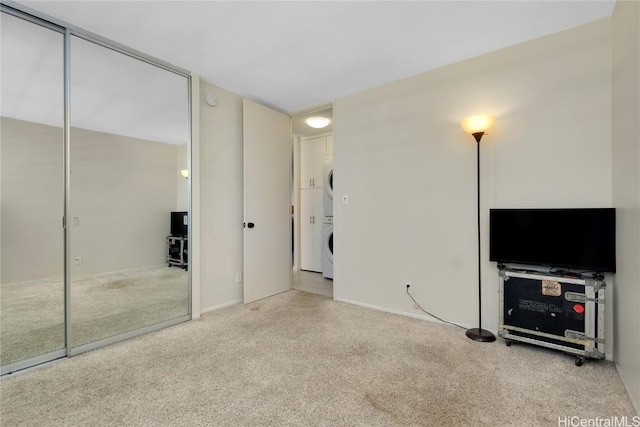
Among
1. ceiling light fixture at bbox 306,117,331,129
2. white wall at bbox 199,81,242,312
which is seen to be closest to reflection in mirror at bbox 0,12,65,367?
white wall at bbox 199,81,242,312

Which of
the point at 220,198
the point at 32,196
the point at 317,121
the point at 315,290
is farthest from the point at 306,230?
the point at 32,196

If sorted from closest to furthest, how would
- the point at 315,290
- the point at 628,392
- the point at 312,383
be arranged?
the point at 628,392, the point at 312,383, the point at 315,290

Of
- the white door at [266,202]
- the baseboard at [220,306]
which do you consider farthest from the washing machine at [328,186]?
the baseboard at [220,306]

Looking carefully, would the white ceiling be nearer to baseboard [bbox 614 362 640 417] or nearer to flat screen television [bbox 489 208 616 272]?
flat screen television [bbox 489 208 616 272]

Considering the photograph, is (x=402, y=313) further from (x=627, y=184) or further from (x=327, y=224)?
(x=327, y=224)

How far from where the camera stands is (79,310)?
225 centimetres

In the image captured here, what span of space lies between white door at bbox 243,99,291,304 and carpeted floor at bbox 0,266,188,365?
→ 979 mm

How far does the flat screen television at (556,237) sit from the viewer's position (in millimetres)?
1947

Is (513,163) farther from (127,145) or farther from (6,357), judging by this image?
(6,357)

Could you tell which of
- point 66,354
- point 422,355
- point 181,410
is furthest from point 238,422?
point 66,354

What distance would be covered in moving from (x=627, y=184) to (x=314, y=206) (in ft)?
12.8

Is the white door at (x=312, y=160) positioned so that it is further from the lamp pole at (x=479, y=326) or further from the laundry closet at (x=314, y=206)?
the lamp pole at (x=479, y=326)

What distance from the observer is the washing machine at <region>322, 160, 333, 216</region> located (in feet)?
15.2

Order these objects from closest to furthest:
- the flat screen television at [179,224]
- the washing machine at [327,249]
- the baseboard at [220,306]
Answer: the flat screen television at [179,224], the baseboard at [220,306], the washing machine at [327,249]
